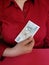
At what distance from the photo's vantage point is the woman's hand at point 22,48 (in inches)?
59.2

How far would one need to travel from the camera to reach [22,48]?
1.51 metres

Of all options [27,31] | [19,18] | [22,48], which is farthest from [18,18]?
[22,48]

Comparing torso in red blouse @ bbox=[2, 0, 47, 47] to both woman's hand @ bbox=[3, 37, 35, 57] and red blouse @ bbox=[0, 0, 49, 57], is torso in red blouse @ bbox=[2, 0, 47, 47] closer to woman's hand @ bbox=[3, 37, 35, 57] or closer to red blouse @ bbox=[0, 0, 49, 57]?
red blouse @ bbox=[0, 0, 49, 57]

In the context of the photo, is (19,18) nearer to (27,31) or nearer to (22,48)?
(27,31)

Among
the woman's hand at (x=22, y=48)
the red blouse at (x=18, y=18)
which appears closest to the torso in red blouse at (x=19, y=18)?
the red blouse at (x=18, y=18)

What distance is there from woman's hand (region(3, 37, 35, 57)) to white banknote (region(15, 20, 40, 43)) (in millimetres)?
73

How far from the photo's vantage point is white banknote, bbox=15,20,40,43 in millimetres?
1592

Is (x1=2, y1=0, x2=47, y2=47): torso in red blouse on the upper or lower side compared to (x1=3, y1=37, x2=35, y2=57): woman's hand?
upper

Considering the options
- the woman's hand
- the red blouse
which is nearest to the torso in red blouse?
the red blouse

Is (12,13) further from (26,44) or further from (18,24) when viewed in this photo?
(26,44)

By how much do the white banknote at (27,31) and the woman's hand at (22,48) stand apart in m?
0.07

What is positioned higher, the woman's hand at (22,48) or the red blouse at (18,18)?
the red blouse at (18,18)

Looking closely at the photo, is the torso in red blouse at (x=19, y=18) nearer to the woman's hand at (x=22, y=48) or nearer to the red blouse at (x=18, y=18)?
the red blouse at (x=18, y=18)

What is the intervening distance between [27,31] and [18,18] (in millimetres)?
124
